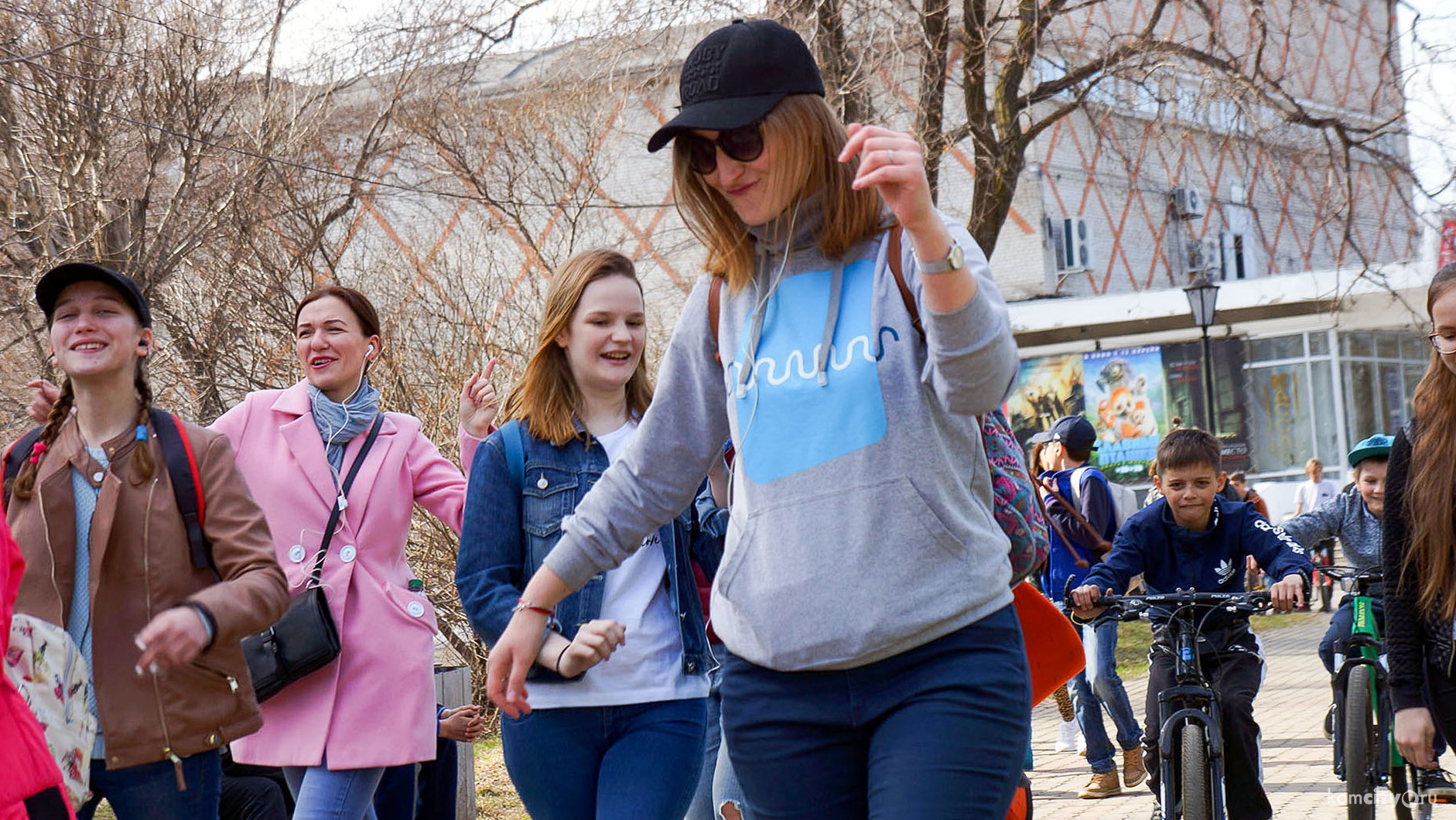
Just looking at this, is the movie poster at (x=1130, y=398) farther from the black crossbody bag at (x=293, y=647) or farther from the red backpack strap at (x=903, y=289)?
the red backpack strap at (x=903, y=289)

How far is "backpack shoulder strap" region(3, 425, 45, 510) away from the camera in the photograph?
385 centimetres

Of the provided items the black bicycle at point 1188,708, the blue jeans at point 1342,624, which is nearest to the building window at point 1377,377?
the blue jeans at point 1342,624

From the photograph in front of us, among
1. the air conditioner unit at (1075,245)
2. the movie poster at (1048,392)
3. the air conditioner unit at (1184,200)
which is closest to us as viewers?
the movie poster at (1048,392)

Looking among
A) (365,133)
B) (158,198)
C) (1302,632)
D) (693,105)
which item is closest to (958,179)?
(1302,632)

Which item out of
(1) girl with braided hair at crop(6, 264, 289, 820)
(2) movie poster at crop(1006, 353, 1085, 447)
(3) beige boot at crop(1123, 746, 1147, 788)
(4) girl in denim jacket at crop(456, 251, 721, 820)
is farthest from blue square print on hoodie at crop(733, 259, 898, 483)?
(2) movie poster at crop(1006, 353, 1085, 447)

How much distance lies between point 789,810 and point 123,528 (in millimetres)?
1987

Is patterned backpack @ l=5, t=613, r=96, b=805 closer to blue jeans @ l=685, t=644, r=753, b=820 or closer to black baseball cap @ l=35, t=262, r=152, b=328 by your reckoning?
black baseball cap @ l=35, t=262, r=152, b=328

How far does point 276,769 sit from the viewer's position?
18.2 feet

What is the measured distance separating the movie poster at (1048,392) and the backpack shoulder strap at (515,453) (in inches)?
1054

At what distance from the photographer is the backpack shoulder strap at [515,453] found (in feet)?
12.9

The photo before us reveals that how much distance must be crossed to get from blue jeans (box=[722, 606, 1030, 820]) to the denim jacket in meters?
1.21

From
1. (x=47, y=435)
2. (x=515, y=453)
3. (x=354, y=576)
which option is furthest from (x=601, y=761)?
(x=47, y=435)

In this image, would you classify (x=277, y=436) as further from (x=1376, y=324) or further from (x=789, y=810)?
(x=1376, y=324)

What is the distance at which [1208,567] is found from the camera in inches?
271
